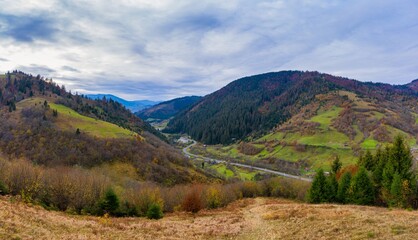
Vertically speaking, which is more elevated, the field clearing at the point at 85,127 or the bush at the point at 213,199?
the field clearing at the point at 85,127

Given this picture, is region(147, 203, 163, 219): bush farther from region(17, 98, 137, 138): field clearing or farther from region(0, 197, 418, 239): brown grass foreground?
region(17, 98, 137, 138): field clearing

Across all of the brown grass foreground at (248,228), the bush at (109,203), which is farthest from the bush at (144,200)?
the brown grass foreground at (248,228)

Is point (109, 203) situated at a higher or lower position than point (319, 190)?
lower

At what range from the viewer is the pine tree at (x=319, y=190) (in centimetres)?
6120

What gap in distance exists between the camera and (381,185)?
5878 cm

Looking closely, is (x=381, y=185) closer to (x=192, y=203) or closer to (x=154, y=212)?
(x=192, y=203)

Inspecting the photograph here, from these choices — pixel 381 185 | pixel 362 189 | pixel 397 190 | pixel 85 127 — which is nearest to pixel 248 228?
pixel 397 190

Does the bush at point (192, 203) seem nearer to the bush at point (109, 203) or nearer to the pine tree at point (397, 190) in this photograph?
the bush at point (109, 203)

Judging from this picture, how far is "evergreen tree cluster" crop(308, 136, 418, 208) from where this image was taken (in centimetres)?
5109

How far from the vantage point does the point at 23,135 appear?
123562mm

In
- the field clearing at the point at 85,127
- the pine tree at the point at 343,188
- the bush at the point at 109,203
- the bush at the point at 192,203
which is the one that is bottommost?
the bush at the point at 192,203

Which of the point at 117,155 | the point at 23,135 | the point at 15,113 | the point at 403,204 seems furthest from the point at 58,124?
the point at 403,204

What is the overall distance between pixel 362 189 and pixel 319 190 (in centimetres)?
899

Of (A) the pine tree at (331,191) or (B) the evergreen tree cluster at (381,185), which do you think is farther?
(A) the pine tree at (331,191)
